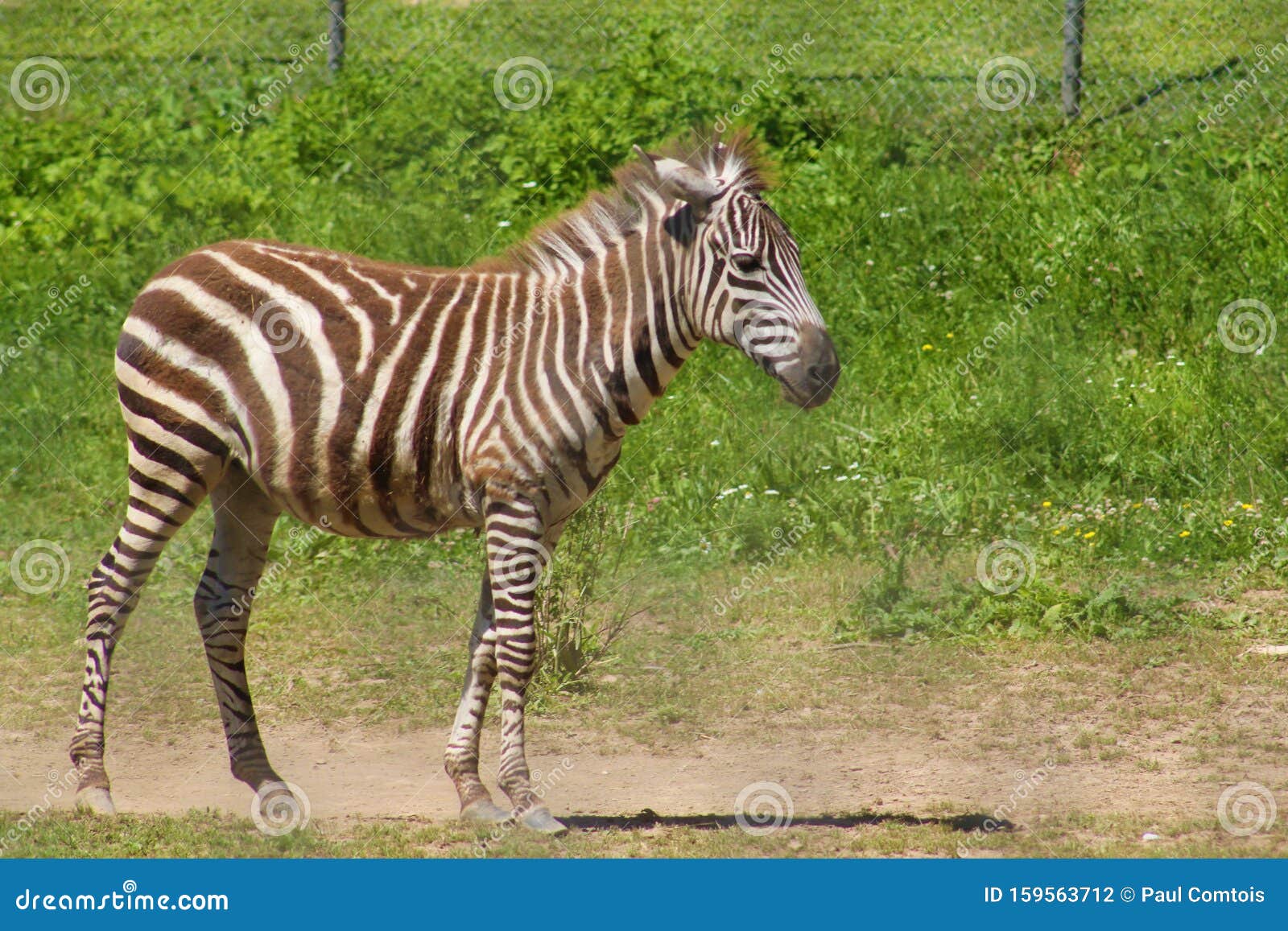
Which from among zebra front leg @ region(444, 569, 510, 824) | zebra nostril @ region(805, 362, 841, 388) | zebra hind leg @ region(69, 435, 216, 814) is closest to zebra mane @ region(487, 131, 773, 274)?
zebra nostril @ region(805, 362, 841, 388)

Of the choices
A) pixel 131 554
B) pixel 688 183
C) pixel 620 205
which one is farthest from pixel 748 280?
pixel 131 554

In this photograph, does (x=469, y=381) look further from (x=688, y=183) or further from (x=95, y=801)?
(x=95, y=801)

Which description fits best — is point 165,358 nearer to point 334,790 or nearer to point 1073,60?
point 334,790

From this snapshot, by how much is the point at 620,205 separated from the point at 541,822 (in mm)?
2658

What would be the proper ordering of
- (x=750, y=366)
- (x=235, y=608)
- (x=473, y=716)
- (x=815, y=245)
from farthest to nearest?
(x=815, y=245)
(x=750, y=366)
(x=235, y=608)
(x=473, y=716)

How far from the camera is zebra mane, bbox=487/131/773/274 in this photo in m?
5.72

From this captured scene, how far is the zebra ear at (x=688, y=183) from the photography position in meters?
5.58

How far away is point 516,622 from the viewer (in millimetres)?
5590

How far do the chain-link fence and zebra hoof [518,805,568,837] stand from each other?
7.65 m

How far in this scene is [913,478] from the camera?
353 inches

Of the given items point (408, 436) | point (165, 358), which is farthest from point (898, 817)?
point (165, 358)

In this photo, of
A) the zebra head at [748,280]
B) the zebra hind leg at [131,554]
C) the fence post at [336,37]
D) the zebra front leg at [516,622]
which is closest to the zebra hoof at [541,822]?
the zebra front leg at [516,622]

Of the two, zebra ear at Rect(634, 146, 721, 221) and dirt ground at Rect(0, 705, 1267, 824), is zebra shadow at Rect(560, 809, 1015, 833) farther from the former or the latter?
zebra ear at Rect(634, 146, 721, 221)

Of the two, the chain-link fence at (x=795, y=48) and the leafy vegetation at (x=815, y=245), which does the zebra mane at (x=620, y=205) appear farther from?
the chain-link fence at (x=795, y=48)
